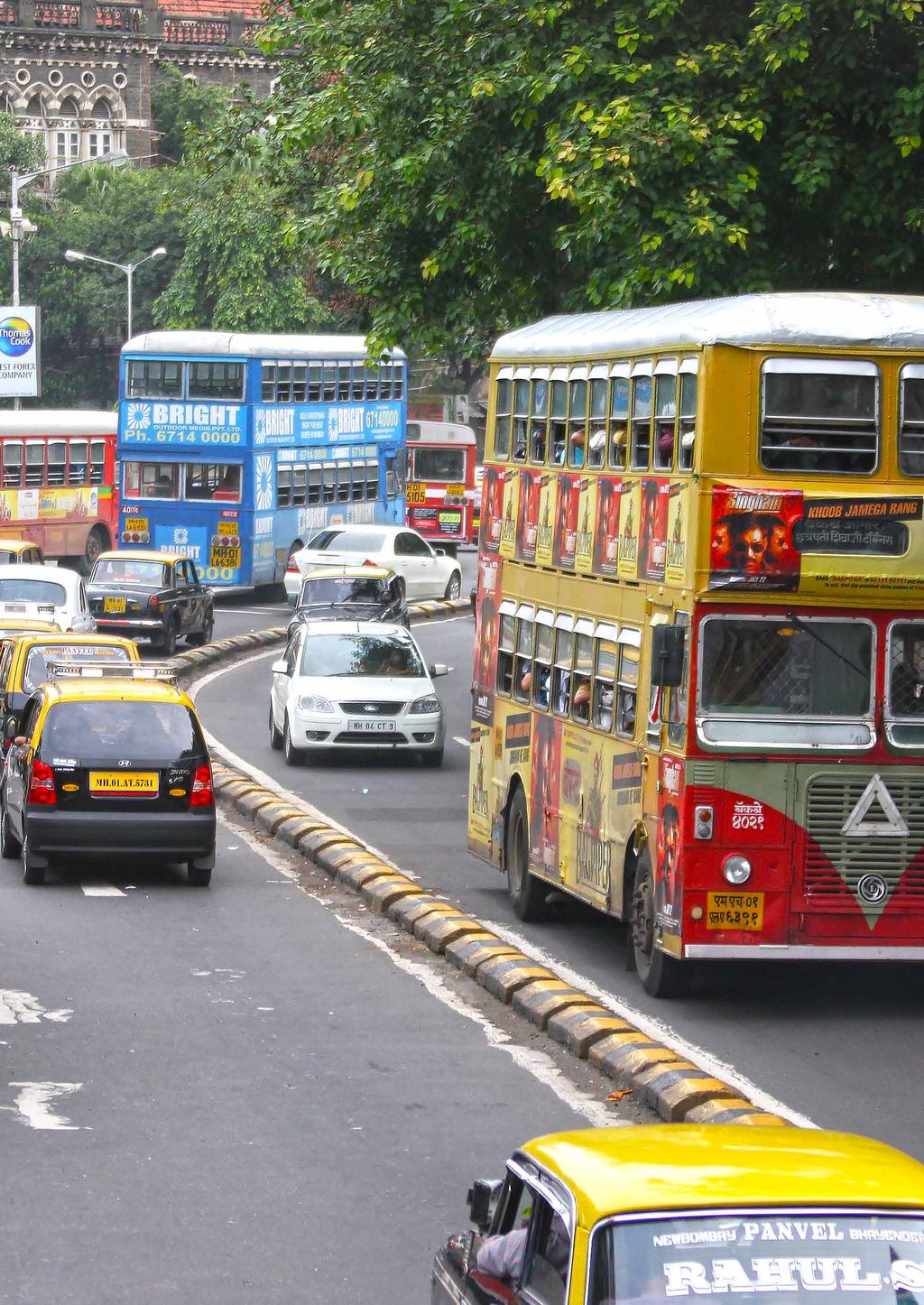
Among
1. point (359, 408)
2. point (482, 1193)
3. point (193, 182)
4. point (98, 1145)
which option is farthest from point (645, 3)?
point (193, 182)

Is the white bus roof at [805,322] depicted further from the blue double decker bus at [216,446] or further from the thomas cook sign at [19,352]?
the thomas cook sign at [19,352]

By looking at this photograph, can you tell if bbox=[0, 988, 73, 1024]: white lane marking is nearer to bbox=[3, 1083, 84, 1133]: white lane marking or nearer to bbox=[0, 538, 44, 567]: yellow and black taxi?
bbox=[3, 1083, 84, 1133]: white lane marking

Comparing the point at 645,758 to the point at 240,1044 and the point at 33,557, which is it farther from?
the point at 33,557

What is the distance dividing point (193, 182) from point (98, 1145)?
7609 cm

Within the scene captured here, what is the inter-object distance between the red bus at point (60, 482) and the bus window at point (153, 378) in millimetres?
4110

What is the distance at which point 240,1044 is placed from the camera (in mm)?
12453

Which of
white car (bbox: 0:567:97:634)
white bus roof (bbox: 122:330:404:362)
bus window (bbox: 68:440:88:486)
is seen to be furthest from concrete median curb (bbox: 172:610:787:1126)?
bus window (bbox: 68:440:88:486)

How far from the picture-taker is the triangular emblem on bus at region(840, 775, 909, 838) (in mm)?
13109

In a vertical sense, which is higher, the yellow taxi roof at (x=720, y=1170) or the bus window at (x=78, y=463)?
the yellow taxi roof at (x=720, y=1170)

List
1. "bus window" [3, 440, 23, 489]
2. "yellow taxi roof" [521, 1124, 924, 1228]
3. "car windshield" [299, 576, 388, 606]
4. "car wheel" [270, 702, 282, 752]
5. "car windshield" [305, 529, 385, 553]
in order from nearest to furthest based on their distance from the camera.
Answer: "yellow taxi roof" [521, 1124, 924, 1228] < "car wheel" [270, 702, 282, 752] < "car windshield" [299, 576, 388, 606] < "car windshield" [305, 529, 385, 553] < "bus window" [3, 440, 23, 489]

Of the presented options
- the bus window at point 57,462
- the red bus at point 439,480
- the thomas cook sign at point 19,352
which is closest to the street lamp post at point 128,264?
the thomas cook sign at point 19,352

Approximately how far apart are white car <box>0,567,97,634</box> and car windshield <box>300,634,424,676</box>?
4.59 m

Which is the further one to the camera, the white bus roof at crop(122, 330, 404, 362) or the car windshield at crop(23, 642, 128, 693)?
the white bus roof at crop(122, 330, 404, 362)

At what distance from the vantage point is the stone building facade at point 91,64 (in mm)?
95812
